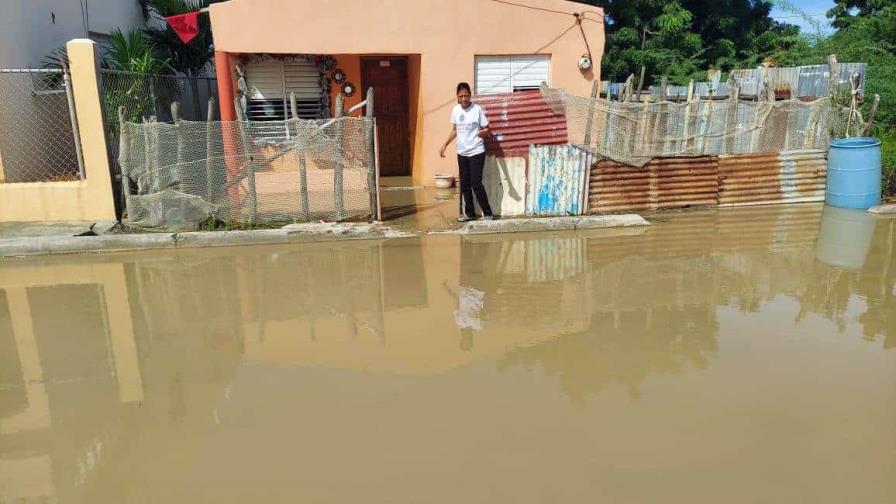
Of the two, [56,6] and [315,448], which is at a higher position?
[56,6]

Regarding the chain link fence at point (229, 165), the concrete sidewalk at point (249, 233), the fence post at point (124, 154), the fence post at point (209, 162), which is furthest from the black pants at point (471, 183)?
the fence post at point (124, 154)

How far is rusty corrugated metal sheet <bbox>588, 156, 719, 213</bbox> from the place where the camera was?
912cm

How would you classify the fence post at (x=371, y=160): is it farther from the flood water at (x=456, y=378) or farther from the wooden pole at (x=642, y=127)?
the wooden pole at (x=642, y=127)

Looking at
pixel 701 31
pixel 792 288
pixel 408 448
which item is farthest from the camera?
pixel 701 31

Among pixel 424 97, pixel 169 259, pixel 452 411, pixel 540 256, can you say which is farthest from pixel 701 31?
pixel 452 411

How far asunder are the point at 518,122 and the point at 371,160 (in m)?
2.00

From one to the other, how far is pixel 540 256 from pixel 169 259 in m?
4.13

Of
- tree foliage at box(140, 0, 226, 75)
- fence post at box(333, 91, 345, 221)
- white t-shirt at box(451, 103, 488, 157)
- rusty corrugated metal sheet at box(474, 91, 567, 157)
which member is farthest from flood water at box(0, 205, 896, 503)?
tree foliage at box(140, 0, 226, 75)

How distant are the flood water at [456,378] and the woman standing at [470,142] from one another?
169cm

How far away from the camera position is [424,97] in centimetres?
1129

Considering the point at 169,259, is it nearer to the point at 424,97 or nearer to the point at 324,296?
the point at 324,296

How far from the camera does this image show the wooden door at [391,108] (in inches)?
493

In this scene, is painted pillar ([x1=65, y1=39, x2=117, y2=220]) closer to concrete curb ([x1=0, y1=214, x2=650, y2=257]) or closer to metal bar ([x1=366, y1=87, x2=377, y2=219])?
concrete curb ([x1=0, y1=214, x2=650, y2=257])

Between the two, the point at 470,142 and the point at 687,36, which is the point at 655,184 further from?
the point at 687,36
